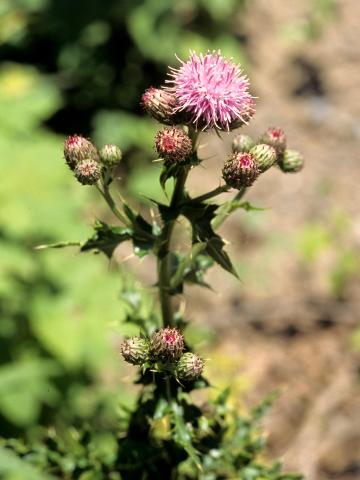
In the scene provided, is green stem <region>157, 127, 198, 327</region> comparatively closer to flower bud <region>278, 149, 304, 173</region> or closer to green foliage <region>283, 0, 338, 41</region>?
flower bud <region>278, 149, 304, 173</region>

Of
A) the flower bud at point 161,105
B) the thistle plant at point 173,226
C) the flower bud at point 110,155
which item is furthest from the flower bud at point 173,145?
the flower bud at point 110,155

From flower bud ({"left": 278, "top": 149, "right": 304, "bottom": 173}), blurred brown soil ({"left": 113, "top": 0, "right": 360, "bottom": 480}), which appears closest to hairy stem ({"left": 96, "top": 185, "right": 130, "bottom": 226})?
flower bud ({"left": 278, "top": 149, "right": 304, "bottom": 173})

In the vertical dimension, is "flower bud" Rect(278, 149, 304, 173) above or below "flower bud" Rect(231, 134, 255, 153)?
above

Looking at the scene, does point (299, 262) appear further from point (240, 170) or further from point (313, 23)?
point (240, 170)

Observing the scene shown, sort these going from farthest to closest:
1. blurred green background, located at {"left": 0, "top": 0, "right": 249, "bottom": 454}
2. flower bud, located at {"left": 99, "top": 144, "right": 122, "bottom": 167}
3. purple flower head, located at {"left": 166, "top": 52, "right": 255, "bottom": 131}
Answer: blurred green background, located at {"left": 0, "top": 0, "right": 249, "bottom": 454} → flower bud, located at {"left": 99, "top": 144, "right": 122, "bottom": 167} → purple flower head, located at {"left": 166, "top": 52, "right": 255, "bottom": 131}

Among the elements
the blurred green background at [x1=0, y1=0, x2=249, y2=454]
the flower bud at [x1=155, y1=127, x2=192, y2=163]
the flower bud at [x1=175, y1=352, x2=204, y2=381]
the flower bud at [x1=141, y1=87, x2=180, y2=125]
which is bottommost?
the flower bud at [x1=175, y1=352, x2=204, y2=381]

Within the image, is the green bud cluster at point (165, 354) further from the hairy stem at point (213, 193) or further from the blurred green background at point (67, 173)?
the blurred green background at point (67, 173)
